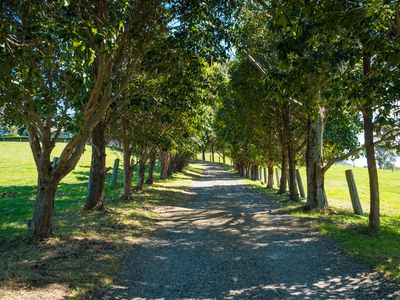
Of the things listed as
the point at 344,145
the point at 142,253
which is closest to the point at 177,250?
the point at 142,253

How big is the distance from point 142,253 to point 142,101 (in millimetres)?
5947

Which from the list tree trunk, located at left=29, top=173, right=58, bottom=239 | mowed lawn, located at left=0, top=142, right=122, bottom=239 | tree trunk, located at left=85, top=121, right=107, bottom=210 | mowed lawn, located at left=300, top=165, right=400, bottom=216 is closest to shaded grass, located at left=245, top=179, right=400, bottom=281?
tree trunk, located at left=29, top=173, right=58, bottom=239

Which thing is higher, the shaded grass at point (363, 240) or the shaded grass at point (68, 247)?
the shaded grass at point (68, 247)

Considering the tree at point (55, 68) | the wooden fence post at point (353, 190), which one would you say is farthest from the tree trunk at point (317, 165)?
the tree at point (55, 68)

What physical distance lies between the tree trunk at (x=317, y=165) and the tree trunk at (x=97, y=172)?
874 cm

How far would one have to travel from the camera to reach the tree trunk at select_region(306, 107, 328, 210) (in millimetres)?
16219

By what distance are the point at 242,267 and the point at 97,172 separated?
28.0ft

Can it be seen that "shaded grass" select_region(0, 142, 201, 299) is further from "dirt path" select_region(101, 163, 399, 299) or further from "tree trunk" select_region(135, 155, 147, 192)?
"tree trunk" select_region(135, 155, 147, 192)

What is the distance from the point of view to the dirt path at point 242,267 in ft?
21.9

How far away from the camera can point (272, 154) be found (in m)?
30.8

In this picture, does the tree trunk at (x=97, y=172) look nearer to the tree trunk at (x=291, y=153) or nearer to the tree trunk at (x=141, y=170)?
the tree trunk at (x=141, y=170)

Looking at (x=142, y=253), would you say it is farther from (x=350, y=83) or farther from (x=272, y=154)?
(x=272, y=154)

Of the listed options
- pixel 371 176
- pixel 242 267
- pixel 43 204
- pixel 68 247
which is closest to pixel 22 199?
pixel 43 204

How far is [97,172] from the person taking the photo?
14977mm
